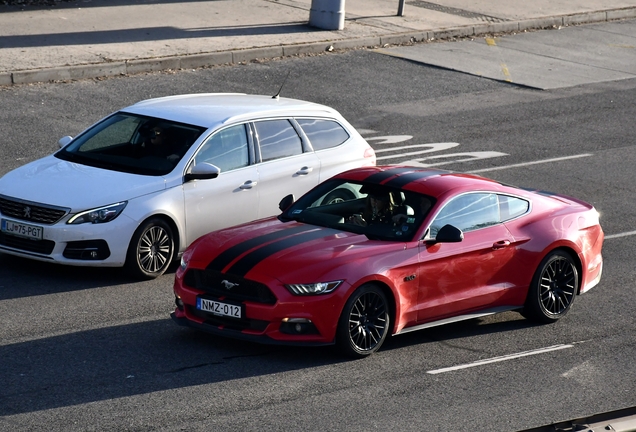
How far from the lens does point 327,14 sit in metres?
23.2

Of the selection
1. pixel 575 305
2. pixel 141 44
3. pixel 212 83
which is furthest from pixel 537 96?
pixel 575 305

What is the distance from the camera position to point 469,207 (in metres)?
9.90

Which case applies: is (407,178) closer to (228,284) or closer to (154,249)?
(228,284)

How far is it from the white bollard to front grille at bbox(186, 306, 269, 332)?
593 inches

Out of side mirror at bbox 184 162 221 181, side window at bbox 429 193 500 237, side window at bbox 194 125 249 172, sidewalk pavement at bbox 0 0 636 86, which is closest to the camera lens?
side window at bbox 429 193 500 237

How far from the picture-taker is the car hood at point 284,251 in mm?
8734

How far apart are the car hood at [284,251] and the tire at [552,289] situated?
64.6 inches

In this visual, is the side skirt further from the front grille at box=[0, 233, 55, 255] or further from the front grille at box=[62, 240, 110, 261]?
the front grille at box=[0, 233, 55, 255]

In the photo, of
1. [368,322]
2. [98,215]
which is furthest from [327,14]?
[368,322]

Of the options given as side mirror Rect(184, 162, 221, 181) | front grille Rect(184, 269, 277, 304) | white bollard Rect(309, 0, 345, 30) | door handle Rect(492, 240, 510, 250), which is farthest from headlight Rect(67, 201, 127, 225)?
white bollard Rect(309, 0, 345, 30)

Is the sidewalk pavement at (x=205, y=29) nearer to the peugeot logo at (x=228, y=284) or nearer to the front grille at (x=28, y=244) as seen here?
the front grille at (x=28, y=244)

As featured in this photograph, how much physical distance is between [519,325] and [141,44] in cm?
1246

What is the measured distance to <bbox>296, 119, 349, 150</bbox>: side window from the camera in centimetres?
1246

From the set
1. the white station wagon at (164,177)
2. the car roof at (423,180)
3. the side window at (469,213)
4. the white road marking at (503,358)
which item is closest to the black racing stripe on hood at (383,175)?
the car roof at (423,180)
